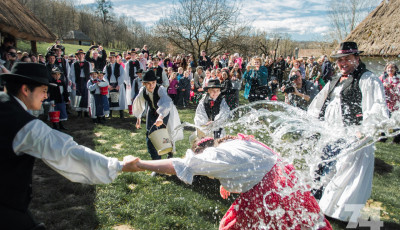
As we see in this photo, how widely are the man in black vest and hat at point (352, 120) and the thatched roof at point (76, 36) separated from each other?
7554cm

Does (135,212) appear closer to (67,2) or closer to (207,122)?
(207,122)

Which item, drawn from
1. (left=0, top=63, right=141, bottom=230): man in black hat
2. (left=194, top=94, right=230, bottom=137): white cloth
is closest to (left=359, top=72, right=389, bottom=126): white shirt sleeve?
(left=194, top=94, right=230, bottom=137): white cloth

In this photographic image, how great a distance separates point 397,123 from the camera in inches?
127

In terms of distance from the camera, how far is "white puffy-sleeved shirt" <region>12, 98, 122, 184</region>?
1.83 m

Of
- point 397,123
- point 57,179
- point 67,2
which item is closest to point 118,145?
point 57,179

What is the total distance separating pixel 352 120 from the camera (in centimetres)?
359

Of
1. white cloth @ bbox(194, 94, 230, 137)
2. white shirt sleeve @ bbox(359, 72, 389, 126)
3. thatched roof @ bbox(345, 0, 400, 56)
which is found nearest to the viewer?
white shirt sleeve @ bbox(359, 72, 389, 126)

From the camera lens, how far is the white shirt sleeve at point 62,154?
1833 mm

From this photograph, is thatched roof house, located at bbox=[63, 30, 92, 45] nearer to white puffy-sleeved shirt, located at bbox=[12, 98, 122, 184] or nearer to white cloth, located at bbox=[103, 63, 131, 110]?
white cloth, located at bbox=[103, 63, 131, 110]

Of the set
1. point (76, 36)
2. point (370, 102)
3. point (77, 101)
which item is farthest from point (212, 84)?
point (76, 36)

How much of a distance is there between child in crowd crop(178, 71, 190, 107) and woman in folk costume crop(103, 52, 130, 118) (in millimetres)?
3040

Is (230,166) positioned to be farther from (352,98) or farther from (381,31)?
(381,31)

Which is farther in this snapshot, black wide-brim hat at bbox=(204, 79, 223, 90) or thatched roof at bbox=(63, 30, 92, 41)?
thatched roof at bbox=(63, 30, 92, 41)

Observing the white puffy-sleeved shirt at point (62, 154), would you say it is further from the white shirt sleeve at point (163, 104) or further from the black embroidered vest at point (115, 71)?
→ the black embroidered vest at point (115, 71)
